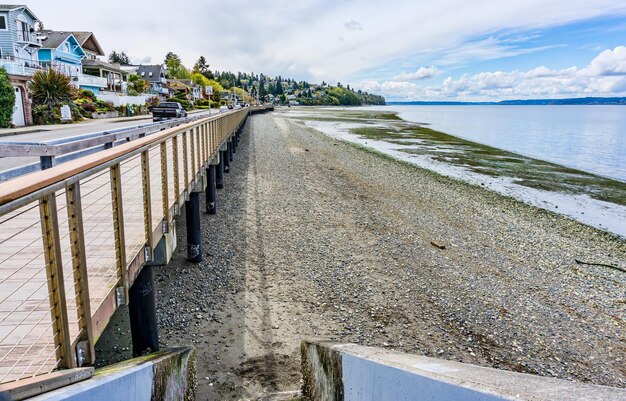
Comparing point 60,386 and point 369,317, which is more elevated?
point 60,386

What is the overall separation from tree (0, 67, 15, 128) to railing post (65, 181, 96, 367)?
1095 inches

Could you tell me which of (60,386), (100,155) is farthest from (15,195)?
(100,155)

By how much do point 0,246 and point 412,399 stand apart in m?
3.65

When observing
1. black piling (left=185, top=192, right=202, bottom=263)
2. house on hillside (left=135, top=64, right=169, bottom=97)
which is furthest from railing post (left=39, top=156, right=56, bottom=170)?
house on hillside (left=135, top=64, right=169, bottom=97)

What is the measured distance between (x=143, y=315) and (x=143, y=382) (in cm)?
211

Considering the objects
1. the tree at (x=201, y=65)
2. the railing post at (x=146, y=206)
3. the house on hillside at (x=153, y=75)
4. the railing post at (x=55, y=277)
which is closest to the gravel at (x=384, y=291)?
the railing post at (x=146, y=206)

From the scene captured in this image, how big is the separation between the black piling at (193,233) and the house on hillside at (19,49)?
2550cm

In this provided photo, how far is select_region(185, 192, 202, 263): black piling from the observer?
29.2ft

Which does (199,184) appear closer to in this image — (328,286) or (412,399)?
(328,286)

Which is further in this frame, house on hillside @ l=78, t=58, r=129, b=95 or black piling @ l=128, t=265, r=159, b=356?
house on hillside @ l=78, t=58, r=129, b=95

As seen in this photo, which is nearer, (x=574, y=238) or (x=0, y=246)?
(x=0, y=246)

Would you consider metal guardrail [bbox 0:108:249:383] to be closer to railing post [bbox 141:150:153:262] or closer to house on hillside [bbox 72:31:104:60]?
railing post [bbox 141:150:153:262]

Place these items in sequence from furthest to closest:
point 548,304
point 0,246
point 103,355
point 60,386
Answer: point 548,304, point 103,355, point 0,246, point 60,386

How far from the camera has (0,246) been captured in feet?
13.6
